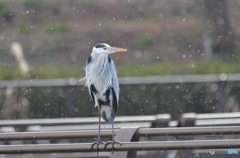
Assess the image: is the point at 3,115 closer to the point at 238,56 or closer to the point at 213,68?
the point at 213,68

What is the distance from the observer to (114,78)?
564cm

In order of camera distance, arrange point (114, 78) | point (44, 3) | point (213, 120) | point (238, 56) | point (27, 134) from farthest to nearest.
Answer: point (44, 3) → point (238, 56) → point (213, 120) → point (114, 78) → point (27, 134)

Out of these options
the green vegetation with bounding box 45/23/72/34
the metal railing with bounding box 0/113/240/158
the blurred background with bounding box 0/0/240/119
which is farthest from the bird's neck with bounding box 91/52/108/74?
the green vegetation with bounding box 45/23/72/34

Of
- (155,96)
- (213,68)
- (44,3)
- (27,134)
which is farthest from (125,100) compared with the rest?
(44,3)

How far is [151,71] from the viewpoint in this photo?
2311cm

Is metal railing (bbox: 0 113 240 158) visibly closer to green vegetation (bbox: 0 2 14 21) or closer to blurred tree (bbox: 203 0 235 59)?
blurred tree (bbox: 203 0 235 59)

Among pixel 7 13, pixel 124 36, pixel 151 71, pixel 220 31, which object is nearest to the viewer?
pixel 151 71

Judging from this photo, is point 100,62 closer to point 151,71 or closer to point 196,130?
point 196,130

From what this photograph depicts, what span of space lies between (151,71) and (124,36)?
4.93 metres

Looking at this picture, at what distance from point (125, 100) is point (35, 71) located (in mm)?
10451

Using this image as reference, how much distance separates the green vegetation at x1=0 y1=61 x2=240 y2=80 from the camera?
22.3 m

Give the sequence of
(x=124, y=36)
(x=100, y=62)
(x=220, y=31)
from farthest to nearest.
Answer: (x=124, y=36) → (x=220, y=31) → (x=100, y=62)

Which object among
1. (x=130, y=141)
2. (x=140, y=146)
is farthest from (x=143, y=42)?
(x=140, y=146)

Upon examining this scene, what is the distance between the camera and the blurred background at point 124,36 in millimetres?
24484
